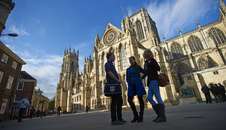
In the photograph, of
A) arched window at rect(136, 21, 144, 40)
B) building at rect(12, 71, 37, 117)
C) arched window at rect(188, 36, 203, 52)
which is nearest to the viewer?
building at rect(12, 71, 37, 117)

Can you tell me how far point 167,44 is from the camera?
36.9 meters

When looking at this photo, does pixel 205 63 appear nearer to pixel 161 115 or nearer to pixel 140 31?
pixel 140 31

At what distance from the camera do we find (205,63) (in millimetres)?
27766

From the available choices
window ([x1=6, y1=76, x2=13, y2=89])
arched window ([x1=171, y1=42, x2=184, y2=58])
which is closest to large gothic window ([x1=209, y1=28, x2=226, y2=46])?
arched window ([x1=171, y1=42, x2=184, y2=58])

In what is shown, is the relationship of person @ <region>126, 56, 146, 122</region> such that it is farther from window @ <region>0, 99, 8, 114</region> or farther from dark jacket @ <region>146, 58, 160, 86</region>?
window @ <region>0, 99, 8, 114</region>

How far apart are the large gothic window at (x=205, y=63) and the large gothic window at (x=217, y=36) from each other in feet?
19.7

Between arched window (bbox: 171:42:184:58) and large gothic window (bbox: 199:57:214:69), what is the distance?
6079mm

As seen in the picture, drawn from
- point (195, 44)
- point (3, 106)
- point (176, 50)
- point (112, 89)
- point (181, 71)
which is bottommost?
point (112, 89)

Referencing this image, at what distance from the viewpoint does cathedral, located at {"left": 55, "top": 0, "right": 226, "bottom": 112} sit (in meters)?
19.5

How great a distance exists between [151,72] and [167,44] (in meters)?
38.6

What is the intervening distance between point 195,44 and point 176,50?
16.4 feet

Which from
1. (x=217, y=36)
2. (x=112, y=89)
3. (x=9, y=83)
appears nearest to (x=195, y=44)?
(x=217, y=36)

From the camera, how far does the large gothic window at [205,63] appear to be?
27191 millimetres

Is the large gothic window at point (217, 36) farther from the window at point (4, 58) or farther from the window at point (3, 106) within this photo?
the window at point (3, 106)
